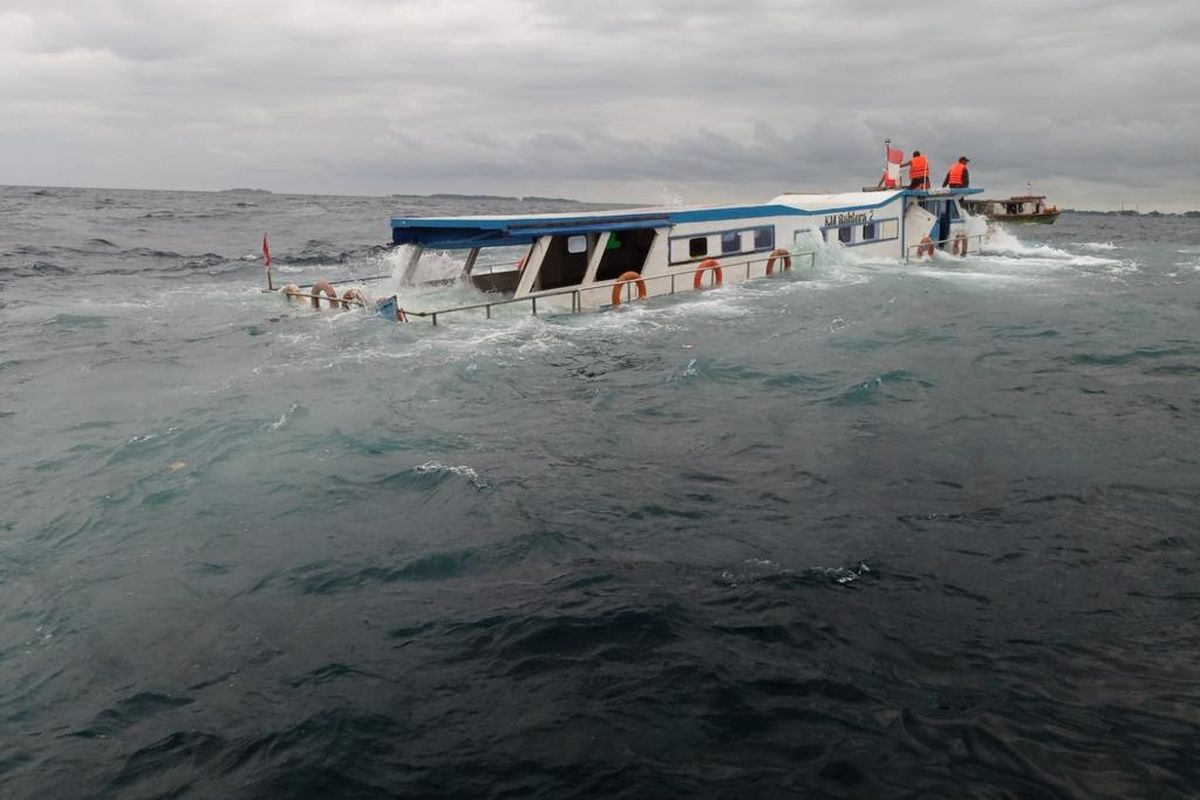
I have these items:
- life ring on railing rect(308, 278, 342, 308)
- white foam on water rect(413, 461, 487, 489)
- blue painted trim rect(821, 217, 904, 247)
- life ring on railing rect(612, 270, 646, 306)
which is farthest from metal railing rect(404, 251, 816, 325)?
white foam on water rect(413, 461, 487, 489)

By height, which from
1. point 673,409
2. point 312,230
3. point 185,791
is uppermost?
point 312,230

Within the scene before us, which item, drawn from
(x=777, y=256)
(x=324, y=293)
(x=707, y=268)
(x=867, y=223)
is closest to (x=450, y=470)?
(x=324, y=293)

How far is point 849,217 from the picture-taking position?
30109 millimetres

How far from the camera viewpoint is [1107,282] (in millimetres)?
30156

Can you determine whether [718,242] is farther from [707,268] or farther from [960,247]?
[960,247]

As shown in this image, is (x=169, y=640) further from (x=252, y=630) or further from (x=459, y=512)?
(x=459, y=512)

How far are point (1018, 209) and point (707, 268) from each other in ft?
160

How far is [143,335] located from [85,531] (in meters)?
12.5

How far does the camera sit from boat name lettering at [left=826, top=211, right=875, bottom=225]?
29359mm

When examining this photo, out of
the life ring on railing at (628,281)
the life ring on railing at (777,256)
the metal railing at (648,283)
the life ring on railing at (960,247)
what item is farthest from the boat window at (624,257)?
the life ring on railing at (960,247)

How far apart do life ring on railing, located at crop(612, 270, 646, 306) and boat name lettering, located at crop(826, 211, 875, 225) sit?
922 centimetres

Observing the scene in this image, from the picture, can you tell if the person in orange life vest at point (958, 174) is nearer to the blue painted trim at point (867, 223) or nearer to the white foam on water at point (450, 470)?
the blue painted trim at point (867, 223)

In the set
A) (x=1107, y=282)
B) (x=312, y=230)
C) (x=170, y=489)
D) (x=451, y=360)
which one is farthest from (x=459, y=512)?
(x=312, y=230)

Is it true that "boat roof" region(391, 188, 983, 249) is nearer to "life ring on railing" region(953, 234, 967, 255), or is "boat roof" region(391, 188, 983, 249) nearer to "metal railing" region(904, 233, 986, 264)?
"metal railing" region(904, 233, 986, 264)
